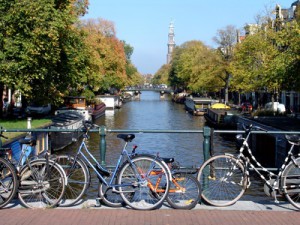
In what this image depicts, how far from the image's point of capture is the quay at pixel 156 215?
6.69 metres

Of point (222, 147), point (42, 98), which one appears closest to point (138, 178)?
point (42, 98)

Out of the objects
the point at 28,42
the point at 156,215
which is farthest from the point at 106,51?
the point at 156,215

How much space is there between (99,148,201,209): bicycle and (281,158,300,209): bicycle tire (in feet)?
4.18

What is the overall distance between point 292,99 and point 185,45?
61.9 m

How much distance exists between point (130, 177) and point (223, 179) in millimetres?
1458

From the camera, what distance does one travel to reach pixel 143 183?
729 centimetres

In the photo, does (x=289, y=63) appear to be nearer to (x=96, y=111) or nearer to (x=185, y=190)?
(x=185, y=190)

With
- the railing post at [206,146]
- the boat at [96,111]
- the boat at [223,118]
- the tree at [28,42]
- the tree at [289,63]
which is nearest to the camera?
the railing post at [206,146]

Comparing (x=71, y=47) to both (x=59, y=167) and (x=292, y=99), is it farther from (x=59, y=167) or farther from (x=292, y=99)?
(x=292, y=99)

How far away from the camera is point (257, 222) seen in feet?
22.1

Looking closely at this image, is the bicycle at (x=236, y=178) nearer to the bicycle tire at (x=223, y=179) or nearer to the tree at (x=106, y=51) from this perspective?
the bicycle tire at (x=223, y=179)

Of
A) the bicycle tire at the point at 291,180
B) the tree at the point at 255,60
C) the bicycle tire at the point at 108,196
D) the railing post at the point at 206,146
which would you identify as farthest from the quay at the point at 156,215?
the tree at the point at 255,60

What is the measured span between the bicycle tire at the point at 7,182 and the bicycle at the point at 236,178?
271cm

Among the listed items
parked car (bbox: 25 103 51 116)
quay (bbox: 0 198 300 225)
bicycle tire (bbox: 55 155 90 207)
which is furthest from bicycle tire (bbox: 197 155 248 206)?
parked car (bbox: 25 103 51 116)
